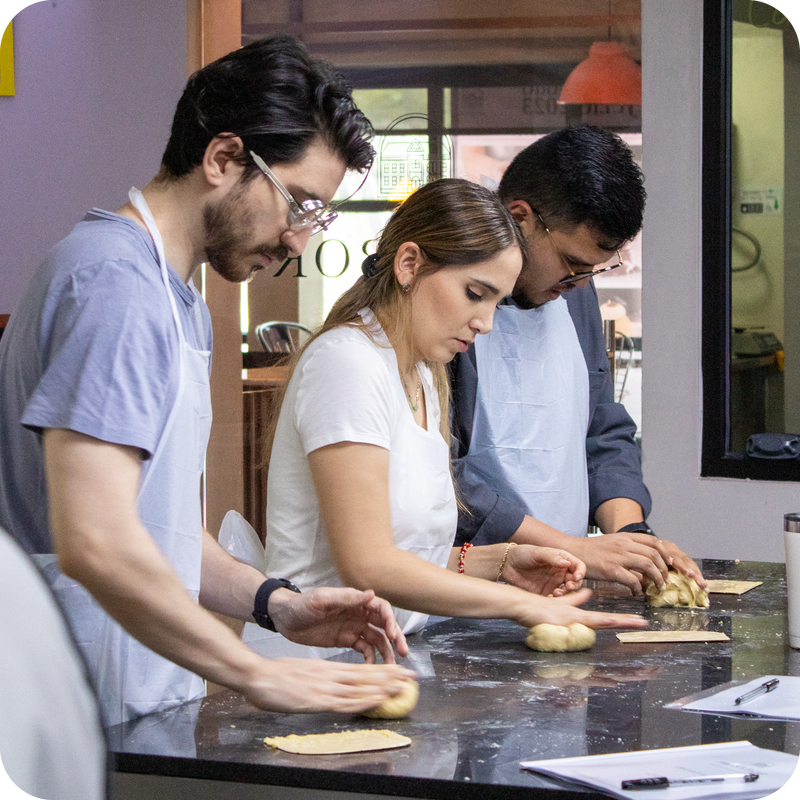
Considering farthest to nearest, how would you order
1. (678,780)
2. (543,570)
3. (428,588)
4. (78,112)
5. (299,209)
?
(78,112) < (543,570) < (428,588) < (299,209) < (678,780)

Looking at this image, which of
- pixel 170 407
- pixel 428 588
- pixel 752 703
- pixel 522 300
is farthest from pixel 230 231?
pixel 522 300

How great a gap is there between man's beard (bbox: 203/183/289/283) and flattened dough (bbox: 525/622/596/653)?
0.67 metres

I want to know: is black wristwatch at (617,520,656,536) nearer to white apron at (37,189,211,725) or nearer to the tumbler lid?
the tumbler lid

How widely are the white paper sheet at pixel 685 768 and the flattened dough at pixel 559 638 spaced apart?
0.41m

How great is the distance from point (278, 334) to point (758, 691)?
2454 mm

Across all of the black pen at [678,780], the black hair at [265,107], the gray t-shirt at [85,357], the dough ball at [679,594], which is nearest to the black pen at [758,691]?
the black pen at [678,780]

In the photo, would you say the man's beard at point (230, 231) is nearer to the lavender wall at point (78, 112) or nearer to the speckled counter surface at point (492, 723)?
the speckled counter surface at point (492, 723)

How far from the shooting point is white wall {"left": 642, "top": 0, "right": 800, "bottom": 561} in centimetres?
313

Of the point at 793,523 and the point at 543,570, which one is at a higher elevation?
the point at 793,523

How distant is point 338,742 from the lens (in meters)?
1.03

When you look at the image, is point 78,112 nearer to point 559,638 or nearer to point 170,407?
point 170,407

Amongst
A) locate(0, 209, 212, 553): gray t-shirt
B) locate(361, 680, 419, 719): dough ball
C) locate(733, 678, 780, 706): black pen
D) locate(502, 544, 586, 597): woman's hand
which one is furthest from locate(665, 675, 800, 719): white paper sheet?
locate(0, 209, 212, 553): gray t-shirt

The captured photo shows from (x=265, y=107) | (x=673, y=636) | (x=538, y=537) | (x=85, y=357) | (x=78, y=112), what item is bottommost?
(x=673, y=636)

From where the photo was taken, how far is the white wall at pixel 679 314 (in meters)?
3.13
